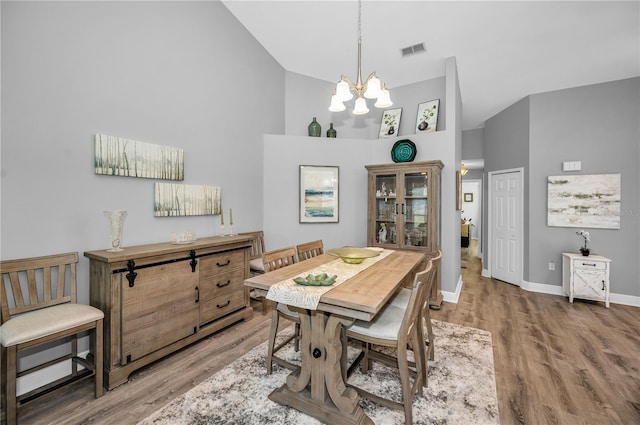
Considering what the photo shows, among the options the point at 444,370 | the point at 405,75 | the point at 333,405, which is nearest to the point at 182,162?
the point at 333,405

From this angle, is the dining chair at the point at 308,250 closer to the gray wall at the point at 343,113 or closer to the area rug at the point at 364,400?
the area rug at the point at 364,400

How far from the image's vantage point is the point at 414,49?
150 inches

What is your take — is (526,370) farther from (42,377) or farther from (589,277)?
(42,377)

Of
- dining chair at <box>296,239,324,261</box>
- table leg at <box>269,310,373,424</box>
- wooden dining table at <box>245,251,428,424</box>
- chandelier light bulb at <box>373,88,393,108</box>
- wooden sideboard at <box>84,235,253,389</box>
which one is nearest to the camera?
wooden dining table at <box>245,251,428,424</box>

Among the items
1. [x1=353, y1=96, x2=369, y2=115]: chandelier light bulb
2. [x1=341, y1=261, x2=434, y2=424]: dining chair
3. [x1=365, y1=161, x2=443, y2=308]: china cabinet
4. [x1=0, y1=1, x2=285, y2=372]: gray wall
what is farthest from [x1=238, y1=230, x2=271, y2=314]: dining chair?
[x1=353, y1=96, x2=369, y2=115]: chandelier light bulb

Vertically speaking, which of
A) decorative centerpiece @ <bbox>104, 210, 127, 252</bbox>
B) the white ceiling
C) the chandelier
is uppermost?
the white ceiling

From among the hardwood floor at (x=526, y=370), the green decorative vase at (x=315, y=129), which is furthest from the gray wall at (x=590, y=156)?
the green decorative vase at (x=315, y=129)

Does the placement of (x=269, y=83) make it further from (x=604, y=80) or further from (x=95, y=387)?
(x=604, y=80)

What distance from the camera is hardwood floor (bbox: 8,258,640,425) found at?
1.85 m

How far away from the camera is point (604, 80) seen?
4156 mm

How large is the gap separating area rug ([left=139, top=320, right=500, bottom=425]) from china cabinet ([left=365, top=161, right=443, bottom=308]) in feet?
4.93

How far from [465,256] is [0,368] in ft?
28.1

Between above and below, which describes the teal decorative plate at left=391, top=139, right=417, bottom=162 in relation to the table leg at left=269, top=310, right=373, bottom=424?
above

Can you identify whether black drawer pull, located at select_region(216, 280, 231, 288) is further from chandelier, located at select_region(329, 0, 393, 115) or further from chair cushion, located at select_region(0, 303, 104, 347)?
chandelier, located at select_region(329, 0, 393, 115)
